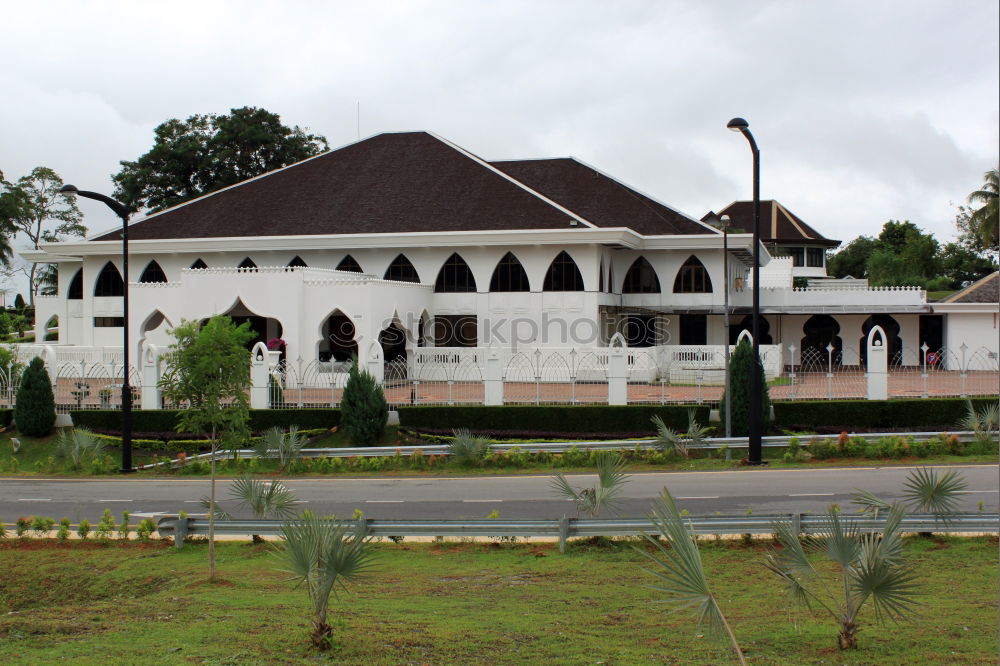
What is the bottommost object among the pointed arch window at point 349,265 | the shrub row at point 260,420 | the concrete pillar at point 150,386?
the shrub row at point 260,420

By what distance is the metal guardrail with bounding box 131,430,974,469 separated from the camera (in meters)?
22.3

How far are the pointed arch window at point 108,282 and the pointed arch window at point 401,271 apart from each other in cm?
1158

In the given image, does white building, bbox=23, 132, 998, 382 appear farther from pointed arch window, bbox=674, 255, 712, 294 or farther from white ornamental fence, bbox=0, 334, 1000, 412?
white ornamental fence, bbox=0, 334, 1000, 412

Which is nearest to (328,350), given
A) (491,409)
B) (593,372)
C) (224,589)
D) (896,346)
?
(593,372)

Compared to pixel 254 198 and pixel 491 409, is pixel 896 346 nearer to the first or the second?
pixel 491 409

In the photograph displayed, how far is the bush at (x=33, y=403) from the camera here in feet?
88.7

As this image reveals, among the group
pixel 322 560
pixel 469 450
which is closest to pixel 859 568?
pixel 322 560

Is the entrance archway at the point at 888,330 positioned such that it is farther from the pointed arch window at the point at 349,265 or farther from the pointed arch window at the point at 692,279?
the pointed arch window at the point at 349,265

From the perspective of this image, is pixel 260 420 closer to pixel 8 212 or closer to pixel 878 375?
pixel 878 375

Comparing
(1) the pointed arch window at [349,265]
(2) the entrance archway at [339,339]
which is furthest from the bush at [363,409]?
(1) the pointed arch window at [349,265]

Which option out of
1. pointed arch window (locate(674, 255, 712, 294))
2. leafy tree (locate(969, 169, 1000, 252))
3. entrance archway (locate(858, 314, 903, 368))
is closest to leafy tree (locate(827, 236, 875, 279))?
leafy tree (locate(969, 169, 1000, 252))

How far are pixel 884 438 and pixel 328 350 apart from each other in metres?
21.6

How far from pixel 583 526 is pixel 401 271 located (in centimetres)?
2595

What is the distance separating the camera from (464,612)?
966cm
